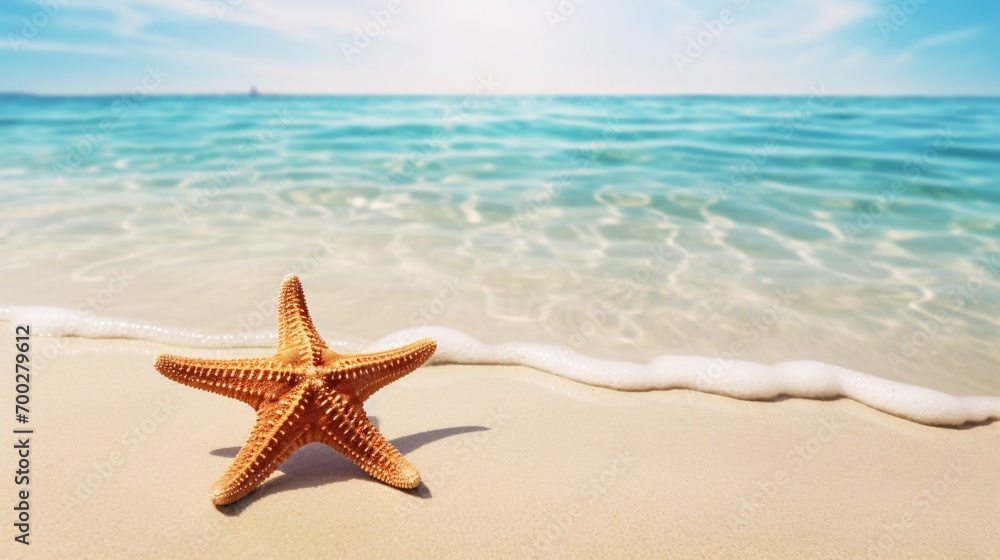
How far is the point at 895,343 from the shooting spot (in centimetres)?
429

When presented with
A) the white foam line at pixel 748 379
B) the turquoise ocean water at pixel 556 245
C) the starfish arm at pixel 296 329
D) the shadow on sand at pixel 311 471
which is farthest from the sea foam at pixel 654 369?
the starfish arm at pixel 296 329

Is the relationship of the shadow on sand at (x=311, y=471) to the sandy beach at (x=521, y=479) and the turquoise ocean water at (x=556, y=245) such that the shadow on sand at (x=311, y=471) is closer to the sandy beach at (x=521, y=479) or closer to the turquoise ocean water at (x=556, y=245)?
the sandy beach at (x=521, y=479)

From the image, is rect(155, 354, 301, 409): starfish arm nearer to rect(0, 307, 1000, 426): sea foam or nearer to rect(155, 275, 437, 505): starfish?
rect(155, 275, 437, 505): starfish

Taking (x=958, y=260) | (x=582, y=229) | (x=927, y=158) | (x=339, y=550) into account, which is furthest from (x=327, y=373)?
(x=927, y=158)

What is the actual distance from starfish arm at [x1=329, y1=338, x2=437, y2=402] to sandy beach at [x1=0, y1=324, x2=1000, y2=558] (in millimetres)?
427

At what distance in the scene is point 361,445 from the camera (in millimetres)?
2350

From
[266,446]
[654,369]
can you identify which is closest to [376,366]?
[266,446]

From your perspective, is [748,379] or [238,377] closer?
[238,377]

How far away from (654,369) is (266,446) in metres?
2.41

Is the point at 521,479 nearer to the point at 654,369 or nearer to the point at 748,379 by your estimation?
the point at 654,369

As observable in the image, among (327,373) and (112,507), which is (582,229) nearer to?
(327,373)

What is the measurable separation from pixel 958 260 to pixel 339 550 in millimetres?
6897

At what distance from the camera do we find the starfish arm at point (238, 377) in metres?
2.29

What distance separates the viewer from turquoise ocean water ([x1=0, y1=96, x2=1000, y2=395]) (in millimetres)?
4402
